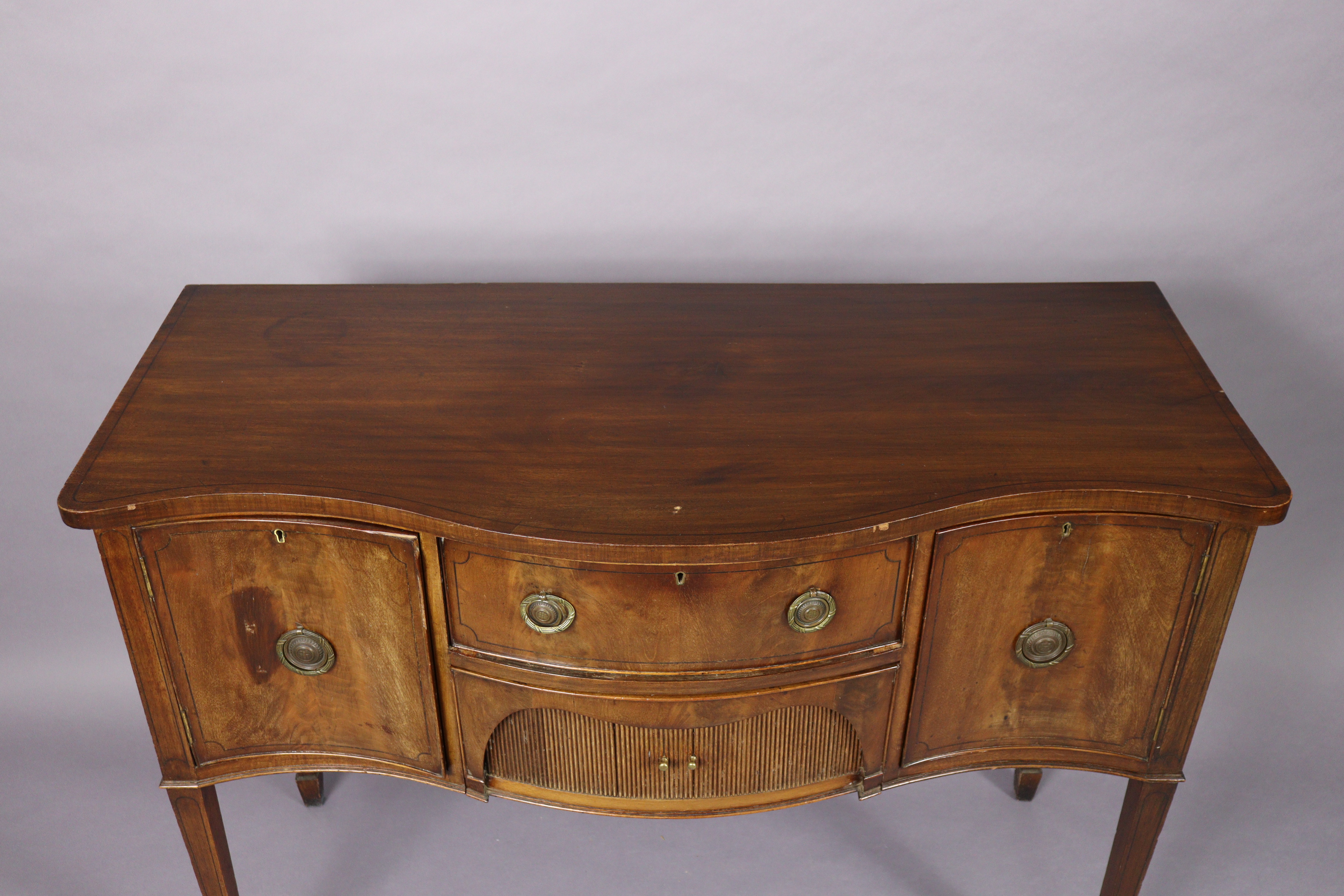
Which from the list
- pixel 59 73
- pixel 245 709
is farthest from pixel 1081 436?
pixel 59 73

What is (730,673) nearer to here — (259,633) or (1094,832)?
(259,633)

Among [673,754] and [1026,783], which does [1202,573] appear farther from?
[1026,783]

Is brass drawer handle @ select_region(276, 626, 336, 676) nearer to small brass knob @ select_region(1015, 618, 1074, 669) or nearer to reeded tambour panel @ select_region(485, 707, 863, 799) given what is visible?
reeded tambour panel @ select_region(485, 707, 863, 799)

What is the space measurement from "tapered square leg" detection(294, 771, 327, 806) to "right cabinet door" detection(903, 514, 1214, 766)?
4.03ft

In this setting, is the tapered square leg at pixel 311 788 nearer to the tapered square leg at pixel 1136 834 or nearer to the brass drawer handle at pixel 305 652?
the brass drawer handle at pixel 305 652

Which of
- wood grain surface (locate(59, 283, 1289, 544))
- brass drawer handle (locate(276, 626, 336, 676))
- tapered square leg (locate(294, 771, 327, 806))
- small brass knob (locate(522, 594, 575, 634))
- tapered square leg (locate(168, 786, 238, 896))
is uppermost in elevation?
wood grain surface (locate(59, 283, 1289, 544))

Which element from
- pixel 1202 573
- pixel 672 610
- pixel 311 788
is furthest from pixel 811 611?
pixel 311 788

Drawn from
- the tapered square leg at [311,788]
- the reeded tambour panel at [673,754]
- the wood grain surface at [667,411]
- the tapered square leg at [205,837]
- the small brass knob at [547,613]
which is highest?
the wood grain surface at [667,411]

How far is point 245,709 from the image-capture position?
72.6 inches

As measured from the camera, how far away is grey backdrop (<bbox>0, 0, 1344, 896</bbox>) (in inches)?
86.0

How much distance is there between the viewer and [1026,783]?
2.52 meters

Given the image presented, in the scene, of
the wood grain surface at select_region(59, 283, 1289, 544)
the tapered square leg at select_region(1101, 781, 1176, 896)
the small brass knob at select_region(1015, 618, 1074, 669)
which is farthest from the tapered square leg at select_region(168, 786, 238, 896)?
the tapered square leg at select_region(1101, 781, 1176, 896)

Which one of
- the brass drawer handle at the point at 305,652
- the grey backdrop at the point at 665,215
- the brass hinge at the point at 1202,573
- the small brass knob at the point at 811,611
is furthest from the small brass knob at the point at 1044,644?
the brass drawer handle at the point at 305,652

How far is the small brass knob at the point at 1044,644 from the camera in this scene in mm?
1776
